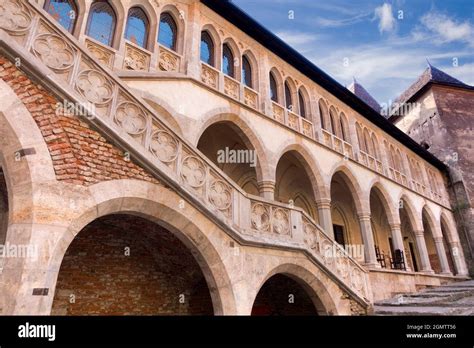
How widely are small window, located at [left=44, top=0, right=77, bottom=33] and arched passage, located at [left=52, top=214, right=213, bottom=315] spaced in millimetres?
5026

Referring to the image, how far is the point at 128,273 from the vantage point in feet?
23.1

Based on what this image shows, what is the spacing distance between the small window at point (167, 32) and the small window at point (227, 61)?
192cm

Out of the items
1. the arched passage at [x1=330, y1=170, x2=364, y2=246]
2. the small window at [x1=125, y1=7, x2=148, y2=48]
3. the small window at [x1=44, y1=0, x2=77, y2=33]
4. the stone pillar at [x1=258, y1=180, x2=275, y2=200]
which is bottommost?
the stone pillar at [x1=258, y1=180, x2=275, y2=200]

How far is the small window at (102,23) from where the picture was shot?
8266 mm

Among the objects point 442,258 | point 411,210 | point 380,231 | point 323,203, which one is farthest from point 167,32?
point 442,258

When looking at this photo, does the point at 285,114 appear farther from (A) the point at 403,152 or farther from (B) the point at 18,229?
(A) the point at 403,152

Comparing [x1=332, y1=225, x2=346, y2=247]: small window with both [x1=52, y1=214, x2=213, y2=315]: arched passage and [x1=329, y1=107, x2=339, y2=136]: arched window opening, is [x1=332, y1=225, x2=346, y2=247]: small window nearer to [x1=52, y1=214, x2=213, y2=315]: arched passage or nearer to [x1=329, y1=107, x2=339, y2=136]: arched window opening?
[x1=329, y1=107, x2=339, y2=136]: arched window opening

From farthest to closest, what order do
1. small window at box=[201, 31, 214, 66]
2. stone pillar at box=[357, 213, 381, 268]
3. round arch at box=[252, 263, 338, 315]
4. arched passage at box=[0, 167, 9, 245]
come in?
stone pillar at box=[357, 213, 381, 268]
small window at box=[201, 31, 214, 66]
round arch at box=[252, 263, 338, 315]
arched passage at box=[0, 167, 9, 245]

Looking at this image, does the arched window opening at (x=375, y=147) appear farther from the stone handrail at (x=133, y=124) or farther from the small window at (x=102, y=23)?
the small window at (x=102, y=23)

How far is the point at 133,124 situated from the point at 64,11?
16.9 ft

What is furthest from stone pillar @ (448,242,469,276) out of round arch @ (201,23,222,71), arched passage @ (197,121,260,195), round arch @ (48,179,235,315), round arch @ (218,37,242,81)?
round arch @ (48,179,235,315)

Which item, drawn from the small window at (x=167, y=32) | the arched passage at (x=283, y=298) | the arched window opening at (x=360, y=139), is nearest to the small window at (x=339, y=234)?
the arched window opening at (x=360, y=139)

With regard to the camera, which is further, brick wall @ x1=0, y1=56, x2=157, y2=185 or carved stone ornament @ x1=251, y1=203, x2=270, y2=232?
carved stone ornament @ x1=251, y1=203, x2=270, y2=232

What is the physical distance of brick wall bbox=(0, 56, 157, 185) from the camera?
4.06 metres
